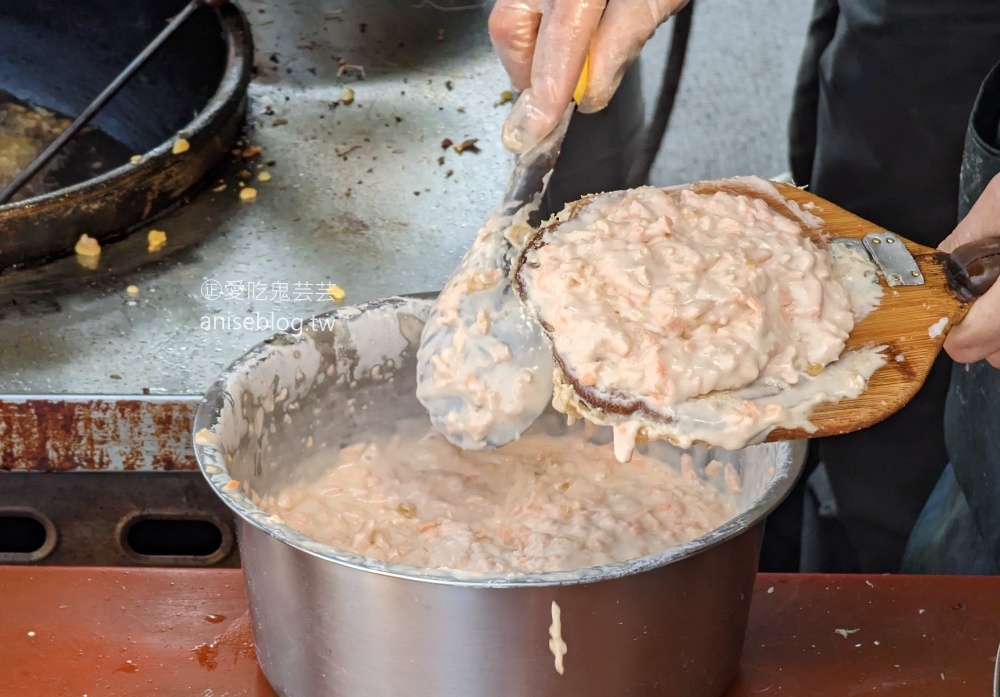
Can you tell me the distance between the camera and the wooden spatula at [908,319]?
974 mm

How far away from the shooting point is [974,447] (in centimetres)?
150

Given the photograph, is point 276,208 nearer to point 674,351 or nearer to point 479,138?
point 479,138

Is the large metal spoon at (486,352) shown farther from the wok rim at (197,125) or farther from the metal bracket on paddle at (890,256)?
the wok rim at (197,125)

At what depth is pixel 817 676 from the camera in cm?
110

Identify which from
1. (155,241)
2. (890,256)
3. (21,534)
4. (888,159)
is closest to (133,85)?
(155,241)

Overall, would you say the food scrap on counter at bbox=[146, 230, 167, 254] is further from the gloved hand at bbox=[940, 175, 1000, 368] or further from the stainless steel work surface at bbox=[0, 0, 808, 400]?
the gloved hand at bbox=[940, 175, 1000, 368]

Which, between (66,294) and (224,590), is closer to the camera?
(224,590)

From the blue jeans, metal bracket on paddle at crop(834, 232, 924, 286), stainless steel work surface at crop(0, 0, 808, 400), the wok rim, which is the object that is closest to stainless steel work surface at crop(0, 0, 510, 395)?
stainless steel work surface at crop(0, 0, 808, 400)

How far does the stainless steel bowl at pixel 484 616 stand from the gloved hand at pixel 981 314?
0.21 metres

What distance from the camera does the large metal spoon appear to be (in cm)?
117

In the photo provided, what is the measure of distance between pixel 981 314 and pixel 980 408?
1.76 ft

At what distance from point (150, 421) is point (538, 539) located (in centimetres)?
52

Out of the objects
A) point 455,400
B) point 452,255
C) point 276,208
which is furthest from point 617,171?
point 455,400

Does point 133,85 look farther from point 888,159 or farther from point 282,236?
point 888,159
